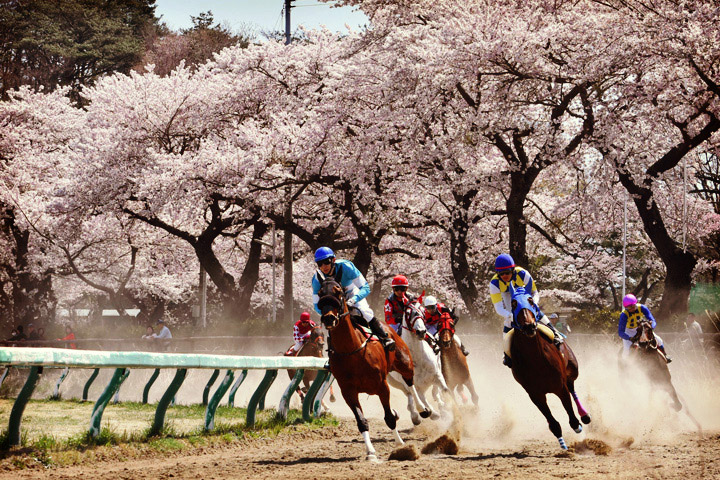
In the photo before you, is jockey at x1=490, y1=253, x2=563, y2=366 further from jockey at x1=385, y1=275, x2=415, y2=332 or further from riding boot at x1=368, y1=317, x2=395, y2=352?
jockey at x1=385, y1=275, x2=415, y2=332

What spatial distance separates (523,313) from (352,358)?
1.99 meters

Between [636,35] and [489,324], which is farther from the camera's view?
[489,324]

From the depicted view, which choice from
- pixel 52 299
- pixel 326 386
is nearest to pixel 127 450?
pixel 326 386

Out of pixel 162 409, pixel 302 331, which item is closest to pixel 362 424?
pixel 162 409

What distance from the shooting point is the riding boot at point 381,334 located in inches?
420

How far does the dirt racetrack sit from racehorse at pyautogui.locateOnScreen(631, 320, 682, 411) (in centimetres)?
22

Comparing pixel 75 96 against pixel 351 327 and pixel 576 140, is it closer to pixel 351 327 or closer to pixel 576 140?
pixel 576 140

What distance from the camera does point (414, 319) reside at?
12930 mm

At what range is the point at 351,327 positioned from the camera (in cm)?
1003

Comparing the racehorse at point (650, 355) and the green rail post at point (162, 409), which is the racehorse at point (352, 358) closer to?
the green rail post at point (162, 409)

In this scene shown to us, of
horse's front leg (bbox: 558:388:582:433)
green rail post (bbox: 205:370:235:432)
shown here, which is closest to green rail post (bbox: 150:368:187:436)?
green rail post (bbox: 205:370:235:432)

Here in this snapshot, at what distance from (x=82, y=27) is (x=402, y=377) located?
5062cm

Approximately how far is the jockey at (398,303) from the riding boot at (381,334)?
244 cm

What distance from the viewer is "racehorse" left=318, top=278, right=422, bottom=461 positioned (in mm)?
9508
